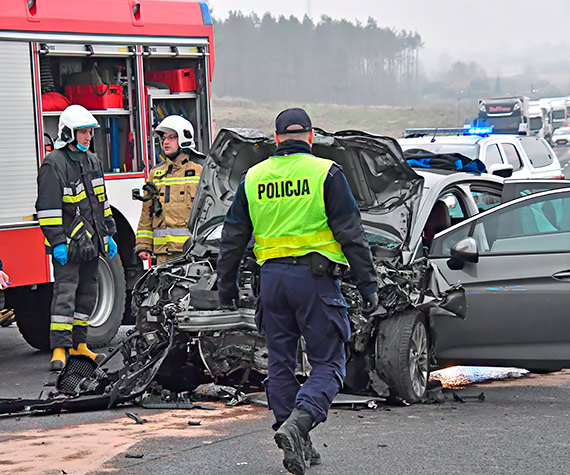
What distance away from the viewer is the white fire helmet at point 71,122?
8477 millimetres

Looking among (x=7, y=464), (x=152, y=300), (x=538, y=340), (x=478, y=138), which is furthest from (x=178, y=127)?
(x=478, y=138)

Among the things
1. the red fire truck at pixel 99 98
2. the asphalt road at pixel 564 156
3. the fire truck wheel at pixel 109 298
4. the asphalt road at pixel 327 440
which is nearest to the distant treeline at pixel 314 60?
the asphalt road at pixel 564 156

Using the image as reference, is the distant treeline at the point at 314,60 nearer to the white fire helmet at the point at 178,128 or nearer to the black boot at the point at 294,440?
the white fire helmet at the point at 178,128

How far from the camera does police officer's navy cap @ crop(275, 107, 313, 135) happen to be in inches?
207

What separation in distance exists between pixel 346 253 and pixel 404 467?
3.39 feet

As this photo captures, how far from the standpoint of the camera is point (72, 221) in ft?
27.9

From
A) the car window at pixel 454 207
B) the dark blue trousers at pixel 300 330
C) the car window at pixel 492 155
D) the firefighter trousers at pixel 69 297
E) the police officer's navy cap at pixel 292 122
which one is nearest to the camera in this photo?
the dark blue trousers at pixel 300 330

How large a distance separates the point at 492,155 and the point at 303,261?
11.4m

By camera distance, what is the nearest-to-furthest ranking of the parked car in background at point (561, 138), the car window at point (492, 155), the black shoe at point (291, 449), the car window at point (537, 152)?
the black shoe at point (291, 449)
the car window at point (492, 155)
the car window at point (537, 152)
the parked car in background at point (561, 138)

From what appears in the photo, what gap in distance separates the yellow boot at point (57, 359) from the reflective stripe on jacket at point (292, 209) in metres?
3.77

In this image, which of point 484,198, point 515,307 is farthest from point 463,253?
point 484,198

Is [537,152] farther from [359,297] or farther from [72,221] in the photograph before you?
[359,297]

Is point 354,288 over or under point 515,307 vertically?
over

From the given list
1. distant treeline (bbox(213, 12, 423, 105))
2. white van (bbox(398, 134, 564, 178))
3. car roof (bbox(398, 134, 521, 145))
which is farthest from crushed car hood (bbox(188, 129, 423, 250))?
distant treeline (bbox(213, 12, 423, 105))
